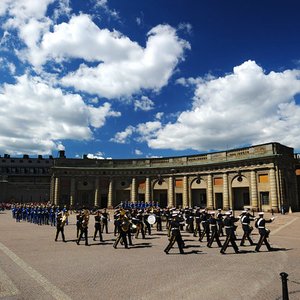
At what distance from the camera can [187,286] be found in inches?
335

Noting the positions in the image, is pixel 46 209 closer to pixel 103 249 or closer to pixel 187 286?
pixel 103 249

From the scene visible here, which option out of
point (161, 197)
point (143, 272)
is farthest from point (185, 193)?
point (143, 272)

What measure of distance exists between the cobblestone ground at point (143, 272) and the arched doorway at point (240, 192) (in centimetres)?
2763

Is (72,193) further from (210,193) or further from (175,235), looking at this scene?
(175,235)

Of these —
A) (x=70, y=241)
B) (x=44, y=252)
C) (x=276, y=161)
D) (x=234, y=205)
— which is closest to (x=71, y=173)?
(x=234, y=205)

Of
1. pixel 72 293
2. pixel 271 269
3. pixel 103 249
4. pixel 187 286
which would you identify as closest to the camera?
pixel 72 293

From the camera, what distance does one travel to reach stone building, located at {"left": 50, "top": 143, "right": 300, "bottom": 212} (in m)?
39.3

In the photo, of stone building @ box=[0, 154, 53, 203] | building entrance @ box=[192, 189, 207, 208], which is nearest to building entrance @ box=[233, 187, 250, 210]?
building entrance @ box=[192, 189, 207, 208]

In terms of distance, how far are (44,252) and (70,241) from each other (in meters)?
3.76

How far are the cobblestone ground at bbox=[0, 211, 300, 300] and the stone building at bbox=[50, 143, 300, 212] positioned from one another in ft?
84.0

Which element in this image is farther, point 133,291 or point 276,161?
point 276,161

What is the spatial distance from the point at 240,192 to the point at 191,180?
900 centimetres

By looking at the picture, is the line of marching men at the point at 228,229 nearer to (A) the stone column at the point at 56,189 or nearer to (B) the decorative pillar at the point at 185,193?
(B) the decorative pillar at the point at 185,193

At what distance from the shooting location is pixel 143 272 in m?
10.1
